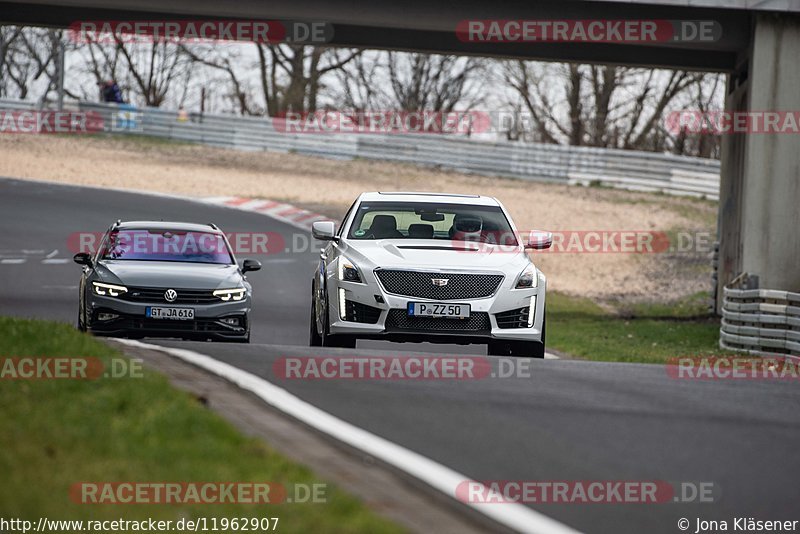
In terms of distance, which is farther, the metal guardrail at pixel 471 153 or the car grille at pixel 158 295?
the metal guardrail at pixel 471 153

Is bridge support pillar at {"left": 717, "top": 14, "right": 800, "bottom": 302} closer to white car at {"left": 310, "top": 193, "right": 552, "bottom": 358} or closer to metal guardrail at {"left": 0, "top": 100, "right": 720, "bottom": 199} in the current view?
white car at {"left": 310, "top": 193, "right": 552, "bottom": 358}

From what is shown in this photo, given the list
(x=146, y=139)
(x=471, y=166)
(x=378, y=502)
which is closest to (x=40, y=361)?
(x=378, y=502)

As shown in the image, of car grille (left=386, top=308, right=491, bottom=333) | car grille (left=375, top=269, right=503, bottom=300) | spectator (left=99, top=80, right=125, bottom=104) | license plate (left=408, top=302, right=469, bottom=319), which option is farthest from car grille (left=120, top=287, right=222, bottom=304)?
spectator (left=99, top=80, right=125, bottom=104)

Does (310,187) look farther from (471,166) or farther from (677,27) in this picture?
(677,27)

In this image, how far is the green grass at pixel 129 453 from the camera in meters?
5.64

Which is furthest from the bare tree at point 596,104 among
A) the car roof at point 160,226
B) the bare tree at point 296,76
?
the car roof at point 160,226

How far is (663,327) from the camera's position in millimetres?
25312

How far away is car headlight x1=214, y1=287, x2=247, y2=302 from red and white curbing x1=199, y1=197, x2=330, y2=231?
1831 centimetres

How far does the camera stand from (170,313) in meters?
14.4

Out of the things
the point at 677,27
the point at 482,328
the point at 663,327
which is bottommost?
the point at 663,327

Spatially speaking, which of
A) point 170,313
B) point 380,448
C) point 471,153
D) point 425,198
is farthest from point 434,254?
point 471,153

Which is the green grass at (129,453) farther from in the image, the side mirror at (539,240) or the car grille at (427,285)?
the side mirror at (539,240)

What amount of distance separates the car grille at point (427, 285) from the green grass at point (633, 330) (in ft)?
21.1

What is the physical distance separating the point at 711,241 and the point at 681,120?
19.8 meters
